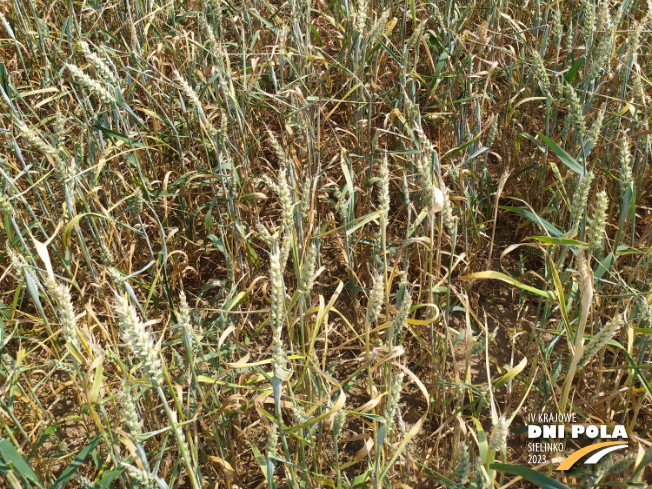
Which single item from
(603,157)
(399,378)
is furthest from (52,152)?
(603,157)

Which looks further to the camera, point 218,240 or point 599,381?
point 218,240

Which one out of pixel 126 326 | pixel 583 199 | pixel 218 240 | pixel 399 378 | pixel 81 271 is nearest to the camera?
pixel 126 326

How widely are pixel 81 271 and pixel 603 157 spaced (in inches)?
63.6

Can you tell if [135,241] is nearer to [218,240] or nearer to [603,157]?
[218,240]

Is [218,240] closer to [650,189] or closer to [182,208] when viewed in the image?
[182,208]

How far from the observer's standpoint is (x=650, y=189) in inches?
73.0

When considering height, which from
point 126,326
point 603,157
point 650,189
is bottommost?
point 650,189

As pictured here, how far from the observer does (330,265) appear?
1866 millimetres

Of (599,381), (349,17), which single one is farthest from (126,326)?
(349,17)

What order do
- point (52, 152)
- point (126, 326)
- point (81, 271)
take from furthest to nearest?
point (81, 271), point (52, 152), point (126, 326)

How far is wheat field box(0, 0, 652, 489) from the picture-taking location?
1.08 metres

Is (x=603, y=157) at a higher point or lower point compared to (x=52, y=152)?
lower

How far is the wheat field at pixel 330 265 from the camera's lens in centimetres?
108

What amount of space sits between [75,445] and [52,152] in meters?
0.76
